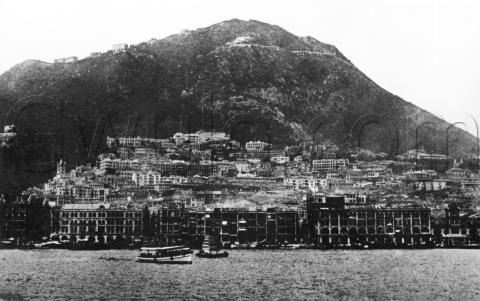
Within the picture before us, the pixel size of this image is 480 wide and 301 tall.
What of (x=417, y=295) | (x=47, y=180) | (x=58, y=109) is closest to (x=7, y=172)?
(x=47, y=180)

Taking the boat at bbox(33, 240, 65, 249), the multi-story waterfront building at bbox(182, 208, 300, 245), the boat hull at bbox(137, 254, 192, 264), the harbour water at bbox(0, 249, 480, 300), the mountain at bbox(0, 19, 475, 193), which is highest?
the mountain at bbox(0, 19, 475, 193)

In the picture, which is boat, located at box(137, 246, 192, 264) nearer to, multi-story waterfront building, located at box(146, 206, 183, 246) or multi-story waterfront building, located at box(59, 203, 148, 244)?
multi-story waterfront building, located at box(146, 206, 183, 246)

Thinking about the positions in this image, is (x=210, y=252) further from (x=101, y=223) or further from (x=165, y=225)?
(x=101, y=223)

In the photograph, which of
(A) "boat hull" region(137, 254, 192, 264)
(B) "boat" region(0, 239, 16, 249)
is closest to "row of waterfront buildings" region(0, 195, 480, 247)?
(B) "boat" region(0, 239, 16, 249)

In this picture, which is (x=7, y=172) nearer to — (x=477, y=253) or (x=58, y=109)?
(x=58, y=109)

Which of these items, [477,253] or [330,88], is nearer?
[477,253]
